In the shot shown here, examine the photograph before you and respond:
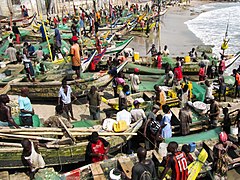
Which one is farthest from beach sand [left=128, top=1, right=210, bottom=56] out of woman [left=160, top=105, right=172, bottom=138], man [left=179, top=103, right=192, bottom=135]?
woman [left=160, top=105, right=172, bottom=138]

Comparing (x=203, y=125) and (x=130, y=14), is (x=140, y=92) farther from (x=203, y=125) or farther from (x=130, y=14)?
(x=130, y=14)

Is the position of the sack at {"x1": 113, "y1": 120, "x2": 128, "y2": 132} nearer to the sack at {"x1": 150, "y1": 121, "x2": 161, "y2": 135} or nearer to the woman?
the sack at {"x1": 150, "y1": 121, "x2": 161, "y2": 135}

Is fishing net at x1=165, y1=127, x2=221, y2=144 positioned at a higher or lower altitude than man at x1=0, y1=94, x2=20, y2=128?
lower

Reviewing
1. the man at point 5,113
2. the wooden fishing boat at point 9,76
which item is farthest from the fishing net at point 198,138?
the wooden fishing boat at point 9,76

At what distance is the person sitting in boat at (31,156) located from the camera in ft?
18.5

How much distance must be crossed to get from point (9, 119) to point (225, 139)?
17.8 feet

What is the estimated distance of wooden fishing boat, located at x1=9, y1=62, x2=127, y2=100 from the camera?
1073 centimetres

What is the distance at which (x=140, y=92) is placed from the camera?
10.8 metres

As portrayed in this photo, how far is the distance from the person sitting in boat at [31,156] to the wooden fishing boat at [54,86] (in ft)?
16.3

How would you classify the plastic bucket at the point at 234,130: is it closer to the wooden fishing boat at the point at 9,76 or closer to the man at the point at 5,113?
the man at the point at 5,113

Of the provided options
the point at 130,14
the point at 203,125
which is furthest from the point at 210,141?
the point at 130,14

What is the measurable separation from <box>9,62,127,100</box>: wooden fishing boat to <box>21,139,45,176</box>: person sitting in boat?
496 centimetres

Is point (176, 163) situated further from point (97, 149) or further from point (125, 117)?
point (125, 117)

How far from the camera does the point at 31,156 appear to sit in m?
5.80
